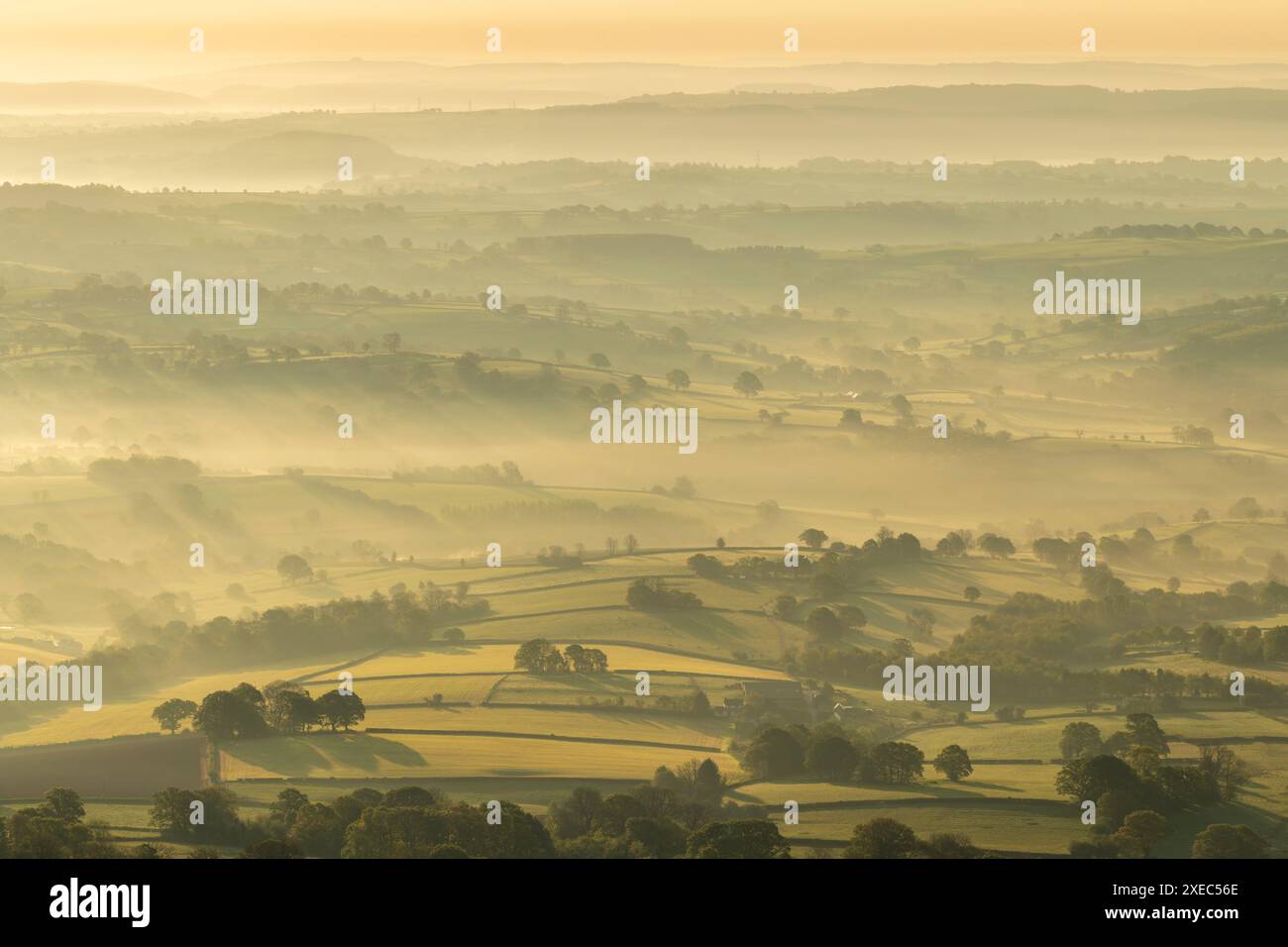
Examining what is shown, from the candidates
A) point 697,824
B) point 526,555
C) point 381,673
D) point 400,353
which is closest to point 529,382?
point 400,353

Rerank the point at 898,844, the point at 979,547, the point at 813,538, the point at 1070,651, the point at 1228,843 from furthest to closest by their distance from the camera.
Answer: the point at 979,547 < the point at 813,538 < the point at 1070,651 < the point at 1228,843 < the point at 898,844

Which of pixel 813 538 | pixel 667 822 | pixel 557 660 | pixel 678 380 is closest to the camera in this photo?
pixel 667 822

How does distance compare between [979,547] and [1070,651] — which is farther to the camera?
[979,547]

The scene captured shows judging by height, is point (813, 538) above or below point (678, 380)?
below

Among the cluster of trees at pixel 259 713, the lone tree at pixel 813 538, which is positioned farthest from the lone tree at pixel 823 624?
the cluster of trees at pixel 259 713

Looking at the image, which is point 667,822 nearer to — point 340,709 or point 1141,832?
point 1141,832

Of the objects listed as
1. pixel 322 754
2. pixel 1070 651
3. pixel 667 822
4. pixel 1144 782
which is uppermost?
pixel 1070 651

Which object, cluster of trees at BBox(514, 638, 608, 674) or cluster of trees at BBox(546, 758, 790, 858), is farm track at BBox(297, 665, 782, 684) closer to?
cluster of trees at BBox(514, 638, 608, 674)

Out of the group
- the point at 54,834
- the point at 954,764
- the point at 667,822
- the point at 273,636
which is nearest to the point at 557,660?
the point at 273,636
